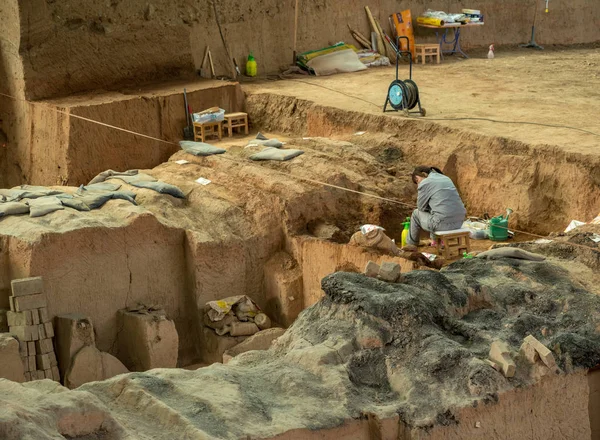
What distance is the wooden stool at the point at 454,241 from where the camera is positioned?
1048 centimetres

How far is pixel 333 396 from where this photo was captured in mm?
5859

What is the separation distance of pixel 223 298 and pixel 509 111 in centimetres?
501

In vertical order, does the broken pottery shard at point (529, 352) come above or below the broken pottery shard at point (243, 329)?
above

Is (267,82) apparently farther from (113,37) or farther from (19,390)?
(19,390)

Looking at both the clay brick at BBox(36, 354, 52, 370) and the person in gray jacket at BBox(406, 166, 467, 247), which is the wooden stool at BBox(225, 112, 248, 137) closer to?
the person in gray jacket at BBox(406, 166, 467, 247)

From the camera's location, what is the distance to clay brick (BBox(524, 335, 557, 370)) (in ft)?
20.4

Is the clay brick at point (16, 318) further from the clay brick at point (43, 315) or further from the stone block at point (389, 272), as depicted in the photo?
the stone block at point (389, 272)

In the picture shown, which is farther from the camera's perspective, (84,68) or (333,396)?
(84,68)

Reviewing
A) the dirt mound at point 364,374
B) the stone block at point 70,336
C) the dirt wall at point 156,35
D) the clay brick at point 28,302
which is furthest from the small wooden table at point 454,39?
the dirt mound at point 364,374

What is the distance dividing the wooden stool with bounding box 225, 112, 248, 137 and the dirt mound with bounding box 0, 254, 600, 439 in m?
7.83

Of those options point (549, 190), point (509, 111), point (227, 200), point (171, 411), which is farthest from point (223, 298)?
point (171, 411)

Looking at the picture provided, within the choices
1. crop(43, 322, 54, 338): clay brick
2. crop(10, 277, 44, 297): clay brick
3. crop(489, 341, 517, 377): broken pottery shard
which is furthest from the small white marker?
crop(489, 341, 517, 377): broken pottery shard

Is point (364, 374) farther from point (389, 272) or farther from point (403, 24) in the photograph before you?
point (403, 24)

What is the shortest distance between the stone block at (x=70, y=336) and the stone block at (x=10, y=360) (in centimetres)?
51
